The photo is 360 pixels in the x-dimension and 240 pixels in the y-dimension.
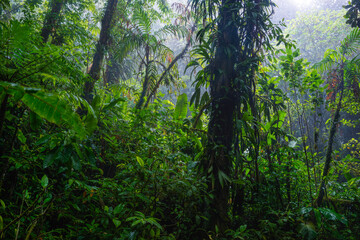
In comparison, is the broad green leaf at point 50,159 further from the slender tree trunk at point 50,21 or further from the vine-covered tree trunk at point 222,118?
the slender tree trunk at point 50,21

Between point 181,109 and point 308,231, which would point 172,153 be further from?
point 308,231

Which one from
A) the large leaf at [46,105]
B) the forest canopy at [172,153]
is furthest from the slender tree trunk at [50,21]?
the large leaf at [46,105]

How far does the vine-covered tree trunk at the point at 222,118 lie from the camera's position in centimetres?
229

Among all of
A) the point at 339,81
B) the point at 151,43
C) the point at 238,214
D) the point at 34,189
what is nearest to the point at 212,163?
the point at 238,214

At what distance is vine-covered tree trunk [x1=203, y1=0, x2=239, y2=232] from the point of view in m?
2.29

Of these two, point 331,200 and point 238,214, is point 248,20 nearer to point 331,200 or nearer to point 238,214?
point 238,214

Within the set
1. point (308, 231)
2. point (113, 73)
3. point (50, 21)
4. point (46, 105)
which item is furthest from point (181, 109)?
point (113, 73)

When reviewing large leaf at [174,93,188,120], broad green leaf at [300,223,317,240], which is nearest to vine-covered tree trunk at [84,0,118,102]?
large leaf at [174,93,188,120]

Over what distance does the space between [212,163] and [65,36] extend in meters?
5.26

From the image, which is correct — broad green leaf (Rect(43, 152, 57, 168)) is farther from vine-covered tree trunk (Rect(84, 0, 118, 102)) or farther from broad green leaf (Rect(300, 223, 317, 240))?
vine-covered tree trunk (Rect(84, 0, 118, 102))

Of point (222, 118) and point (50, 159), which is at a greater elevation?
point (222, 118)

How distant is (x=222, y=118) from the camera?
2.55 m

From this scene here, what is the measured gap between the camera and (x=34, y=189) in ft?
6.30

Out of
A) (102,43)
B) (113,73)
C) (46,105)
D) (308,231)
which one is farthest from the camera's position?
(113,73)
